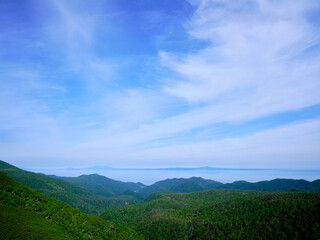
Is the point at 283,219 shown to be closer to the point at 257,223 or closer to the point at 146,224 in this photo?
the point at 257,223

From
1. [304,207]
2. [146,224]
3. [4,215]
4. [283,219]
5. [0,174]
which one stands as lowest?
[146,224]

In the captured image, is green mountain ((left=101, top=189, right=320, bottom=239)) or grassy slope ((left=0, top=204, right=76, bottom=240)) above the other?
grassy slope ((left=0, top=204, right=76, bottom=240))

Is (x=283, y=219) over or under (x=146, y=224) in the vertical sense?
over

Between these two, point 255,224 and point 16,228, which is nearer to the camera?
point 16,228

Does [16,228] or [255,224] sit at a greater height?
[16,228]

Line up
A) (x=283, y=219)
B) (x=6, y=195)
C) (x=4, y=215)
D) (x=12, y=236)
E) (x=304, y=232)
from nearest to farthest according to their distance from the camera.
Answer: (x=12, y=236) → (x=4, y=215) → (x=6, y=195) → (x=304, y=232) → (x=283, y=219)

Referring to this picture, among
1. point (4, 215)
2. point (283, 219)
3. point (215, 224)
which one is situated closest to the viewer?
point (4, 215)

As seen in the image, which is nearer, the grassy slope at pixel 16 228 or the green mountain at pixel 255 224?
the grassy slope at pixel 16 228

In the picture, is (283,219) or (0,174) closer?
(0,174)

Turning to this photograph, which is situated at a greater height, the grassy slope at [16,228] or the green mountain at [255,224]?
the grassy slope at [16,228]

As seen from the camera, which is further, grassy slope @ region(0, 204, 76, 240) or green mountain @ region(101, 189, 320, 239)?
green mountain @ region(101, 189, 320, 239)

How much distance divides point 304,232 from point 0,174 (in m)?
153

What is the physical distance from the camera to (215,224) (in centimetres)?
14038

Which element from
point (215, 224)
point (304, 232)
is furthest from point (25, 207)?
point (215, 224)
